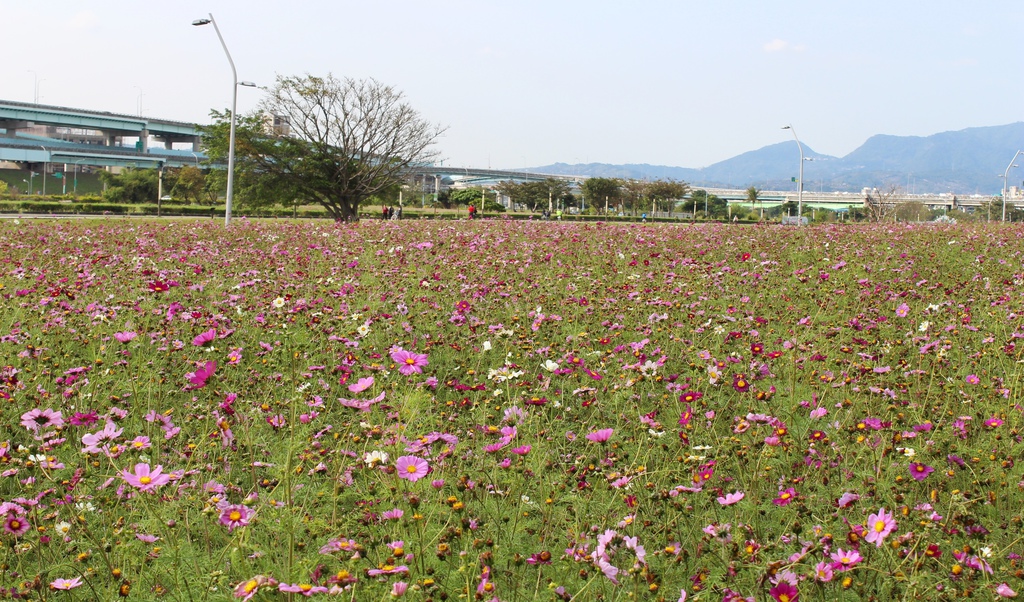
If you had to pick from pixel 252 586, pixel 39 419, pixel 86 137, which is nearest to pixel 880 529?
pixel 252 586

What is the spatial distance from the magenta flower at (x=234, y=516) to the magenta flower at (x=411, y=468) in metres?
0.35

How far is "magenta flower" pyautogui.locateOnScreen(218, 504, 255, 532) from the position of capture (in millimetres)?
1731

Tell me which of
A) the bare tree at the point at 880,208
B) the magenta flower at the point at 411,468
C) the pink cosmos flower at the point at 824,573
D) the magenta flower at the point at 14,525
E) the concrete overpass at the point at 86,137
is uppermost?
the concrete overpass at the point at 86,137

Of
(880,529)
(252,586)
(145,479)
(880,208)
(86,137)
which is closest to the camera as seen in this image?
(252,586)

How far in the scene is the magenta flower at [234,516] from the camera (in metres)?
1.73

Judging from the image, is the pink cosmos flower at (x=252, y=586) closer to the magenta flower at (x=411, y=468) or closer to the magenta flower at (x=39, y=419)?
the magenta flower at (x=411, y=468)

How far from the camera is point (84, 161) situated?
8375 centimetres

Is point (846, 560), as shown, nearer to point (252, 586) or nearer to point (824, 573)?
point (824, 573)

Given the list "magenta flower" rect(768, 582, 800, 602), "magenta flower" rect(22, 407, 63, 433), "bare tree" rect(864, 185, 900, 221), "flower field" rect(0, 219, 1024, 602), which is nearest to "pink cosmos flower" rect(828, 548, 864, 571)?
"flower field" rect(0, 219, 1024, 602)

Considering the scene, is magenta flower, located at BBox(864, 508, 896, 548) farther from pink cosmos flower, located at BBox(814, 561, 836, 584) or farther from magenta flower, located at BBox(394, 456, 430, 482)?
magenta flower, located at BBox(394, 456, 430, 482)

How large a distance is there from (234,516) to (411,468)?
0.41m

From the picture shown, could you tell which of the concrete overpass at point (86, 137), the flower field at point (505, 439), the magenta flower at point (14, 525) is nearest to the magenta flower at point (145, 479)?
the flower field at point (505, 439)

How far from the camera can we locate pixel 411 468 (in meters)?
1.93

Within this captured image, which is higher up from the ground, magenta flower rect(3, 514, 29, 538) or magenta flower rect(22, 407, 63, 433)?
magenta flower rect(22, 407, 63, 433)
